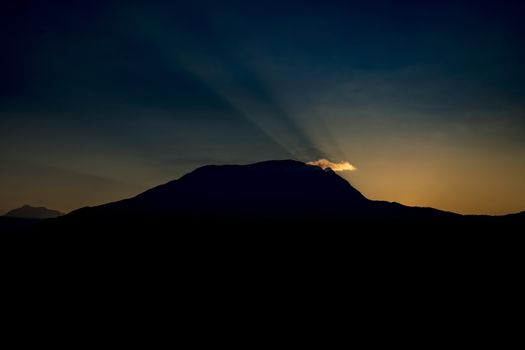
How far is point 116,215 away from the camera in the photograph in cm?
16625

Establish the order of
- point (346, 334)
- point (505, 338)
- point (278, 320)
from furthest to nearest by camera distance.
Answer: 1. point (278, 320)
2. point (346, 334)
3. point (505, 338)

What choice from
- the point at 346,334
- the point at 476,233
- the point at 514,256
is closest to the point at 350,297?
the point at 346,334

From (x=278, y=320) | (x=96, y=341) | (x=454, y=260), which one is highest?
(x=454, y=260)

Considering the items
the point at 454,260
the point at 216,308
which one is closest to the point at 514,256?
the point at 454,260

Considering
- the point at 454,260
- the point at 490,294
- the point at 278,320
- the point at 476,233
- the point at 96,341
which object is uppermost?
the point at 476,233

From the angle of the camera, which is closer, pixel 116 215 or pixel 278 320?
pixel 278 320

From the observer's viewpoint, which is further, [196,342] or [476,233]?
[476,233]

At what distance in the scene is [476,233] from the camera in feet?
347

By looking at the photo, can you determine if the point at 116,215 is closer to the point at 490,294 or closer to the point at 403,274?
the point at 403,274

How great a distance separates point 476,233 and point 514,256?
29348 millimetres

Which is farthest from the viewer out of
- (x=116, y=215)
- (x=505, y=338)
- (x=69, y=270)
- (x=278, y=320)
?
(x=116, y=215)

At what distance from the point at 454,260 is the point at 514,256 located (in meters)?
14.1

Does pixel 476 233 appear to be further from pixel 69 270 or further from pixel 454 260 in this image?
pixel 69 270

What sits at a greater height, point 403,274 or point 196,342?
point 403,274
